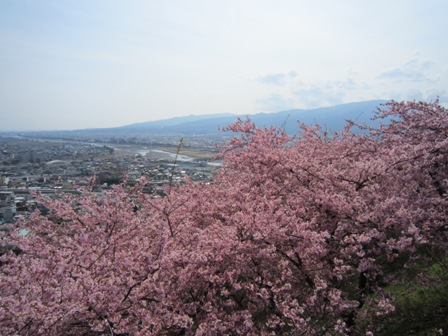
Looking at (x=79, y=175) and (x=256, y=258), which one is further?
(x=79, y=175)

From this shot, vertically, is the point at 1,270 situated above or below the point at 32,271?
below

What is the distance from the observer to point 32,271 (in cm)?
482

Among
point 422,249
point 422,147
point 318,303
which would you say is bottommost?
point 318,303

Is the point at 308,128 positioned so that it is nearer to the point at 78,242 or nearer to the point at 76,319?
the point at 78,242

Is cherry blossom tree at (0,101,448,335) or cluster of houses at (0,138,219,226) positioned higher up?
cherry blossom tree at (0,101,448,335)

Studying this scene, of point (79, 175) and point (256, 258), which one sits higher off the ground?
point (256, 258)

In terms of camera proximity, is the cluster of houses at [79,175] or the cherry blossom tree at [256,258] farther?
the cluster of houses at [79,175]

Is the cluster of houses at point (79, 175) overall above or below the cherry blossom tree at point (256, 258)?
below

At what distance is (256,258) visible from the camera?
5887mm

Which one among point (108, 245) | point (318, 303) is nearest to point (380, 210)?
point (318, 303)

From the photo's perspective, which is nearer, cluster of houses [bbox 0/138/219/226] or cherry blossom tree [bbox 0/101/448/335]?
cherry blossom tree [bbox 0/101/448/335]

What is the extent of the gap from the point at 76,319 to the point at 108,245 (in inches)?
69.2

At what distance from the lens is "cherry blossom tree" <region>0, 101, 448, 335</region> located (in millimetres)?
4406

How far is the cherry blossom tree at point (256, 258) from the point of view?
4406 mm
